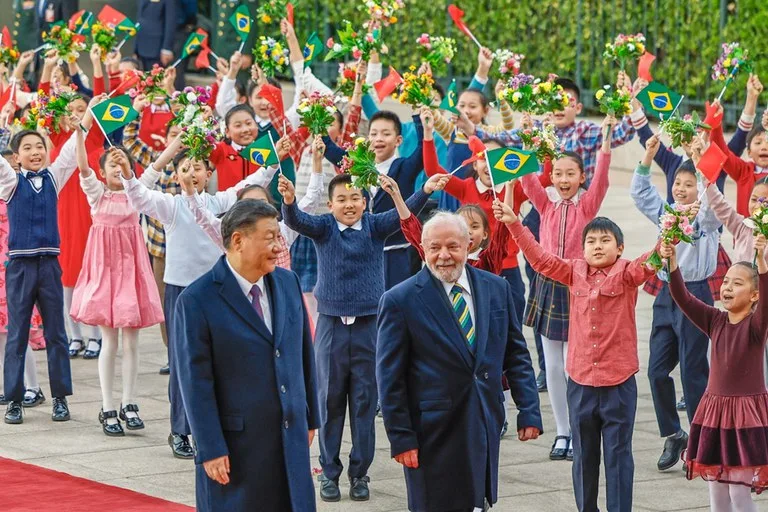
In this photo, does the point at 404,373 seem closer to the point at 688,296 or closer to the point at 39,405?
→ the point at 688,296

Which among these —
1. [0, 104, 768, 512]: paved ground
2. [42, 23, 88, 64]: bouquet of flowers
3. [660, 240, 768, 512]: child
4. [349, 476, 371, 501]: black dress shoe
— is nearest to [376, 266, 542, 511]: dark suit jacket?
[660, 240, 768, 512]: child

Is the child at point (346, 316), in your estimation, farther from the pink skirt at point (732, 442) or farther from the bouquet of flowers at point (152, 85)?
the bouquet of flowers at point (152, 85)

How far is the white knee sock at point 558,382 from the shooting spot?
9.48 meters

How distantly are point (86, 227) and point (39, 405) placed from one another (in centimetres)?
216

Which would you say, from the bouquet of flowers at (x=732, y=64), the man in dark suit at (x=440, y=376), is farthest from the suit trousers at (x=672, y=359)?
the man in dark suit at (x=440, y=376)

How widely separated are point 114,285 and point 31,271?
21.6 inches

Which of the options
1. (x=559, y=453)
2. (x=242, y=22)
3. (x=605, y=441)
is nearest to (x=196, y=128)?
(x=559, y=453)

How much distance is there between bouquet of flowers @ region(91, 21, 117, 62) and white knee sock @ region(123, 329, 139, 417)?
380cm

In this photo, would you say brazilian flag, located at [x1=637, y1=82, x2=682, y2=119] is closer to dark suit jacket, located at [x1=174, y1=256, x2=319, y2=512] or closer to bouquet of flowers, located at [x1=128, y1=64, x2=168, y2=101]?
bouquet of flowers, located at [x1=128, y1=64, x2=168, y2=101]

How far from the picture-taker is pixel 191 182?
9.23m

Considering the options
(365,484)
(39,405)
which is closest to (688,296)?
(365,484)

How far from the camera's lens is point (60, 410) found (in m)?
10.4

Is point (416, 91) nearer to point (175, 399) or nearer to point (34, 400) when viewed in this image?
point (175, 399)

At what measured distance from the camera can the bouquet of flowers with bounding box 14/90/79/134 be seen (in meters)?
9.91
